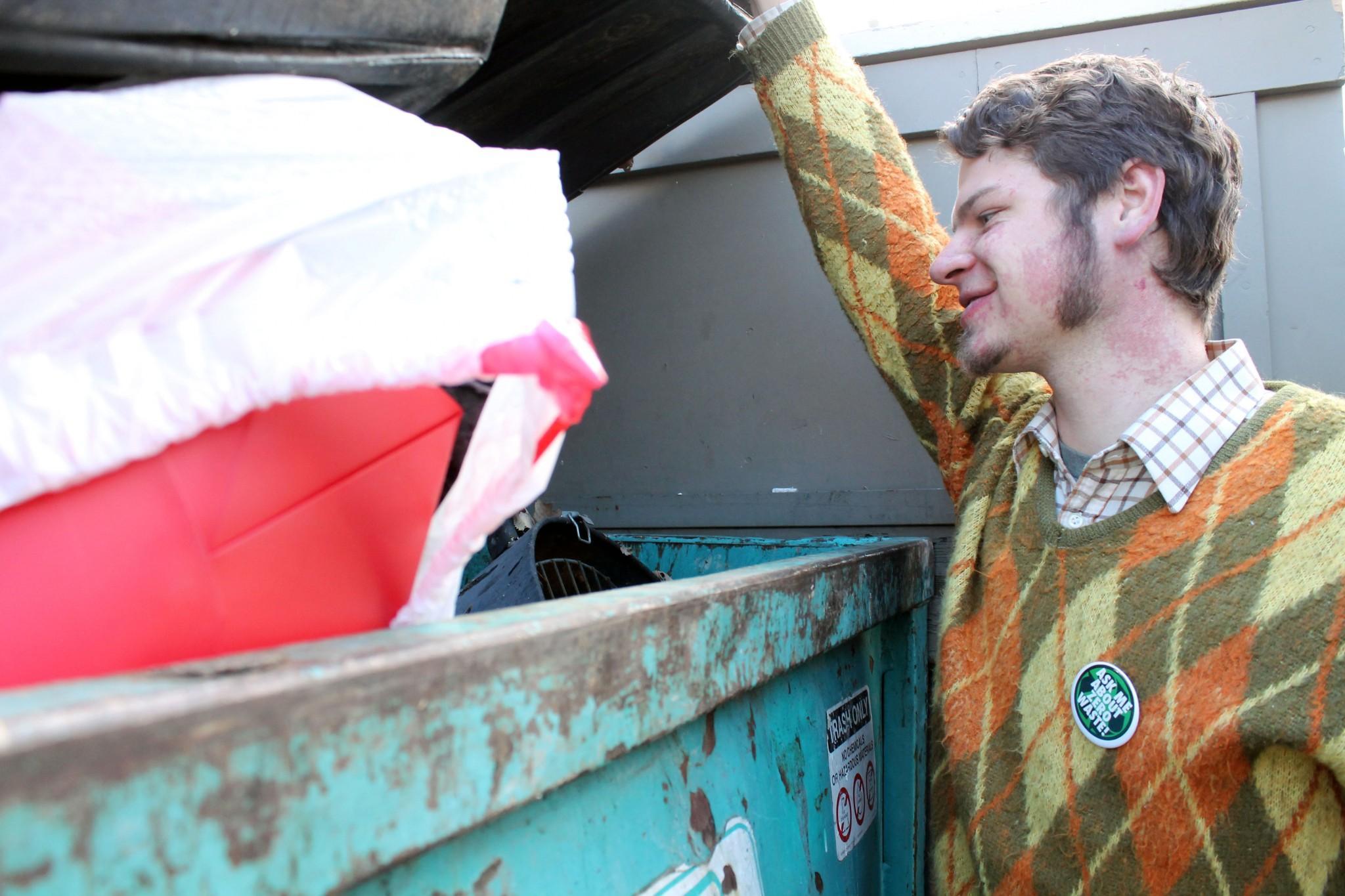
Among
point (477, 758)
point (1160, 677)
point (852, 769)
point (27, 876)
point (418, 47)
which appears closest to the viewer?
point (27, 876)

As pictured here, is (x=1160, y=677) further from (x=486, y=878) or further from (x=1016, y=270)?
(x=486, y=878)

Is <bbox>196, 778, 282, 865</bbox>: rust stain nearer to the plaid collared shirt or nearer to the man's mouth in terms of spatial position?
the plaid collared shirt

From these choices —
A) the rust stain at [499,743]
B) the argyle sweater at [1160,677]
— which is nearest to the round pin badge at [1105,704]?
the argyle sweater at [1160,677]

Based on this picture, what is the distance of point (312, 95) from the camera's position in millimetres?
679

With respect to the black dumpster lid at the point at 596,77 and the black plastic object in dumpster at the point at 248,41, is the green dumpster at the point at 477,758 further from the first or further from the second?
the black dumpster lid at the point at 596,77

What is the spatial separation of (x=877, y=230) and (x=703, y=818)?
3.35ft

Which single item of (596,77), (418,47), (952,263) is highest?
(596,77)

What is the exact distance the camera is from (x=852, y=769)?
122 centimetres

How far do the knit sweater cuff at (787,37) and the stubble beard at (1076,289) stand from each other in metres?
0.54

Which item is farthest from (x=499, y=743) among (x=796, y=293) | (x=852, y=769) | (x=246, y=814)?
(x=796, y=293)

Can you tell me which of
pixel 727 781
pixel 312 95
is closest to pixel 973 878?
pixel 727 781

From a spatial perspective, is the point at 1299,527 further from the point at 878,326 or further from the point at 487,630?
Answer: the point at 487,630

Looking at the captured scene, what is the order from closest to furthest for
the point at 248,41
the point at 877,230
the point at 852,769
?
the point at 248,41 → the point at 852,769 → the point at 877,230

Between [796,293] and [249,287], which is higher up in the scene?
[796,293]
